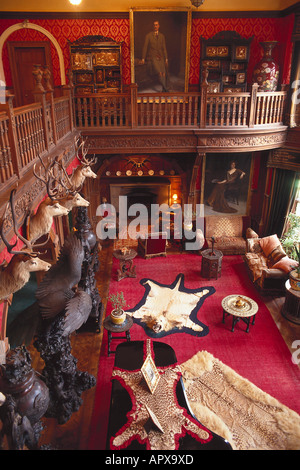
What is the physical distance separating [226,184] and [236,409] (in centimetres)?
666

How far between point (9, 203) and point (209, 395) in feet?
13.6

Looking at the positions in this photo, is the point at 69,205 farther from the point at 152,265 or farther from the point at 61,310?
the point at 152,265

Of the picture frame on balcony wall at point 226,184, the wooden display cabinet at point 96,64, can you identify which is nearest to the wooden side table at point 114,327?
the picture frame on balcony wall at point 226,184

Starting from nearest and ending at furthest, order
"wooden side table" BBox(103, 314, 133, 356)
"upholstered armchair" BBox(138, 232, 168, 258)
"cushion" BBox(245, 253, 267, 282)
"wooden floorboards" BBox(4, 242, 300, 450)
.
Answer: "wooden floorboards" BBox(4, 242, 300, 450) < "wooden side table" BBox(103, 314, 133, 356) < "cushion" BBox(245, 253, 267, 282) < "upholstered armchair" BBox(138, 232, 168, 258)

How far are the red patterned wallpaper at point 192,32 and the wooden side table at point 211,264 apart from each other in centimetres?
482

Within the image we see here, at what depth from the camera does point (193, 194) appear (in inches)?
410

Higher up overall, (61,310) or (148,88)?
(148,88)

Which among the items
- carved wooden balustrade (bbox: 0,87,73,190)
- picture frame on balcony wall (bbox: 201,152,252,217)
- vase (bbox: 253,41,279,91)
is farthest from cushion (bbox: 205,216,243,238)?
carved wooden balustrade (bbox: 0,87,73,190)

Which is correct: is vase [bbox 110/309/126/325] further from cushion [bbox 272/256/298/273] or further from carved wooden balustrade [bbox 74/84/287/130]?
carved wooden balustrade [bbox 74/84/287/130]

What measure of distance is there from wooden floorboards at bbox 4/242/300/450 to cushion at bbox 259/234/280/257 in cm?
132

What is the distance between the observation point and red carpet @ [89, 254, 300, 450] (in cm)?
555

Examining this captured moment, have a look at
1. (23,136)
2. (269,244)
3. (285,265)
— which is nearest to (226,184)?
(269,244)

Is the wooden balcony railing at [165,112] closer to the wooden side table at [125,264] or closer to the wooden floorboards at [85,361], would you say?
the wooden side table at [125,264]
